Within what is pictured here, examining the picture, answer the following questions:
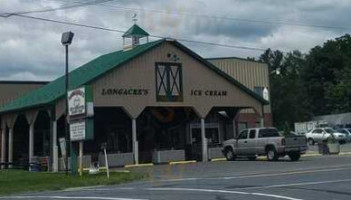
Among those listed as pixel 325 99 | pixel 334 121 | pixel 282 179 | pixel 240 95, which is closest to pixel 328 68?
pixel 325 99

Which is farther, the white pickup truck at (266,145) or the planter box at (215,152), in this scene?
the planter box at (215,152)

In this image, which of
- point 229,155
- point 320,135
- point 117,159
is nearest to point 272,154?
point 229,155

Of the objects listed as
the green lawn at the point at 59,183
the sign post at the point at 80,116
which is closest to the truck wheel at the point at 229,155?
the sign post at the point at 80,116

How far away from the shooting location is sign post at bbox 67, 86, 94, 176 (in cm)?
2892

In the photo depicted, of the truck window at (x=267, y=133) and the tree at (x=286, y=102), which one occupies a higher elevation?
the tree at (x=286, y=102)

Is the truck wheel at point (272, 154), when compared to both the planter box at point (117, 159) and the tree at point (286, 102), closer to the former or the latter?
the planter box at point (117, 159)

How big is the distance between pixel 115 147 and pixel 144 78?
711cm

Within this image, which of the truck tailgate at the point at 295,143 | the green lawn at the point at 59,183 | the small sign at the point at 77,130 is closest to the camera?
the green lawn at the point at 59,183

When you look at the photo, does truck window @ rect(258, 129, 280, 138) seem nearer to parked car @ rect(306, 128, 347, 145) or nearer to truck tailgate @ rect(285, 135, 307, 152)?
truck tailgate @ rect(285, 135, 307, 152)

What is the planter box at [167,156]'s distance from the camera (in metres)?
39.9

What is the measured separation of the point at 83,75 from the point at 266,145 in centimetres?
1167

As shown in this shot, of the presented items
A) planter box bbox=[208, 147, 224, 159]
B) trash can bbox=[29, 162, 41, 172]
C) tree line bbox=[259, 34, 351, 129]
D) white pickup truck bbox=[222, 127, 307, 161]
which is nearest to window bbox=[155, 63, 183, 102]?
white pickup truck bbox=[222, 127, 307, 161]

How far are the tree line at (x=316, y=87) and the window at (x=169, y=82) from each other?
2320 inches

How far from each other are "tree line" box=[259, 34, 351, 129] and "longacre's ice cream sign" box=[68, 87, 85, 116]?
230 feet
